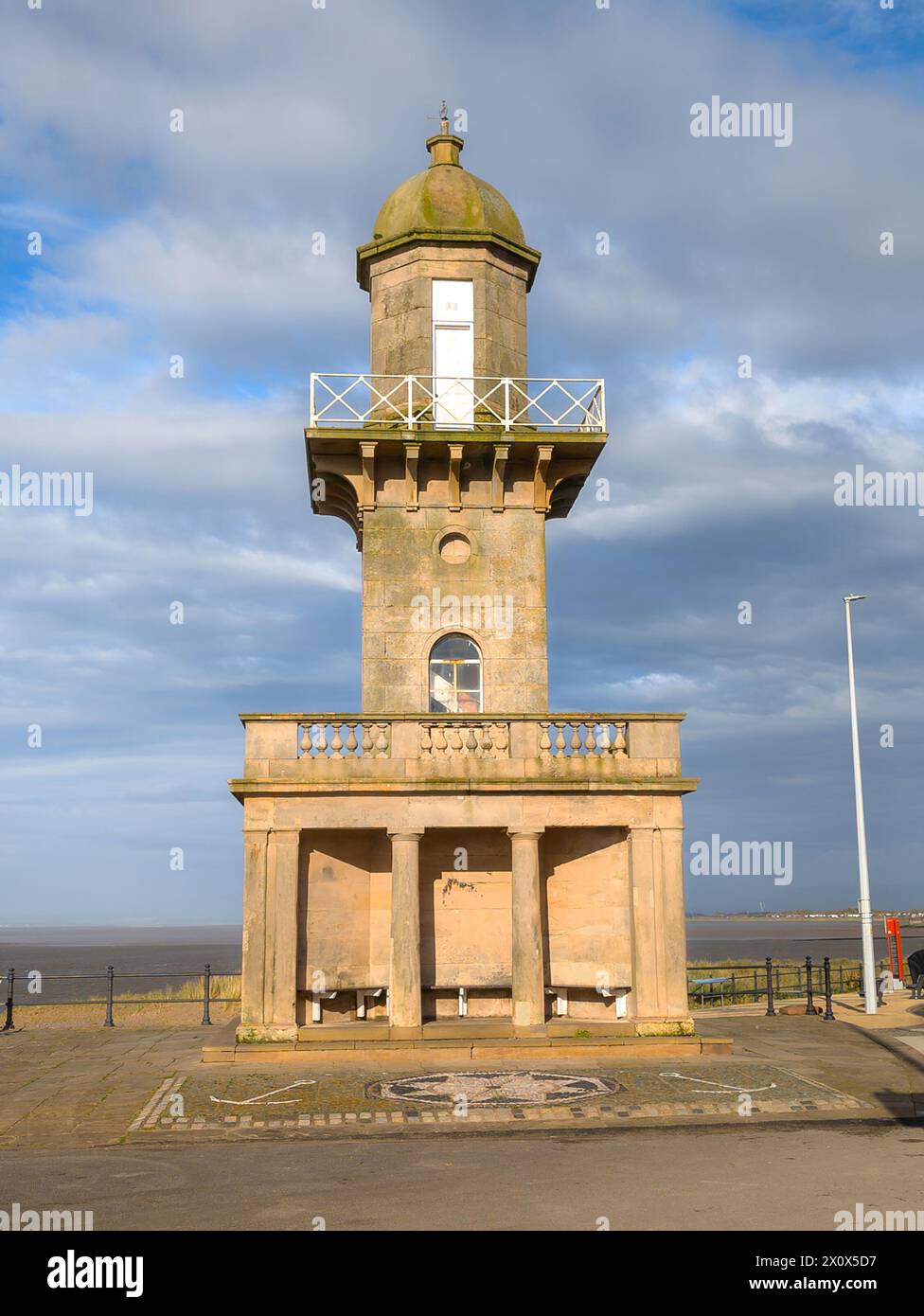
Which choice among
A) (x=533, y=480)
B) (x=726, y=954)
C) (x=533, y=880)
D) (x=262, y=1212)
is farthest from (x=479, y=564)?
(x=726, y=954)

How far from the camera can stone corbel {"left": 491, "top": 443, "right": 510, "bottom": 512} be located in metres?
23.9

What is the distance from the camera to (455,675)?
2416cm

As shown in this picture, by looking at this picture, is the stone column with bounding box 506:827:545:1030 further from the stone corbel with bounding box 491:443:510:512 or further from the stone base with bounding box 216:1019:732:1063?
the stone corbel with bounding box 491:443:510:512

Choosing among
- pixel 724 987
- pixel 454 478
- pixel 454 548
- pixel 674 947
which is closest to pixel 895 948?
pixel 724 987

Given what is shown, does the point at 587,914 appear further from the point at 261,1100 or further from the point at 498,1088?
the point at 261,1100

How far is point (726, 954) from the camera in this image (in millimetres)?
83375

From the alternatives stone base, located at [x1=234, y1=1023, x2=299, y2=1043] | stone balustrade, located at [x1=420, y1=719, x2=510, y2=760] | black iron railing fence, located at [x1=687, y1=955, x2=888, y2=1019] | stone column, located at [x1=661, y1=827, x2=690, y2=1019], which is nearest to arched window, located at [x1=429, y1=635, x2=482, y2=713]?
stone balustrade, located at [x1=420, y1=719, x2=510, y2=760]

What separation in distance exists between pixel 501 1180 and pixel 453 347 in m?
18.2

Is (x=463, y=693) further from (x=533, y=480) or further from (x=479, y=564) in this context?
(x=533, y=480)

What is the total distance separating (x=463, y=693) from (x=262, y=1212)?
14564mm

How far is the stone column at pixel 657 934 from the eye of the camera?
824 inches

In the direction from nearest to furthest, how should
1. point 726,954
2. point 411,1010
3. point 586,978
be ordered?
point 411,1010 → point 586,978 → point 726,954

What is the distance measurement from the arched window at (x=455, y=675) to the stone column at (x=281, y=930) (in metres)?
4.64

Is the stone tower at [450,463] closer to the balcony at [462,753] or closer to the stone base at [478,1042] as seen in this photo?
the balcony at [462,753]
